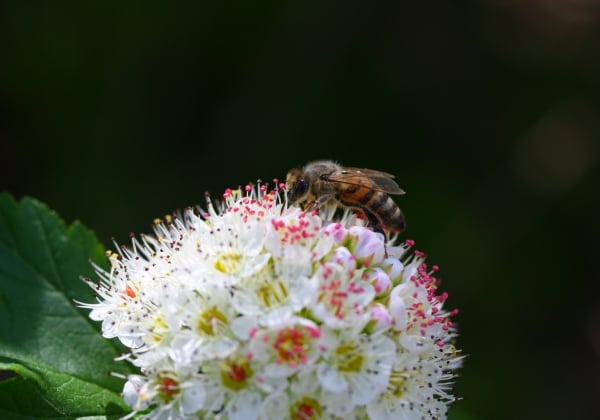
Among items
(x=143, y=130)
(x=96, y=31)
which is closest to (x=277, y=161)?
(x=143, y=130)

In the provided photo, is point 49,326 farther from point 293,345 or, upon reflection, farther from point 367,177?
point 367,177

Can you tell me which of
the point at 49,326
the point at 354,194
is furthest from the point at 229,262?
the point at 49,326

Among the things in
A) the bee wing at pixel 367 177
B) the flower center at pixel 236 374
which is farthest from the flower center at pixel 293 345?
the bee wing at pixel 367 177

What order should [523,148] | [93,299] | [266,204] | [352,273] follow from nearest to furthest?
[352,273] < [266,204] < [93,299] < [523,148]

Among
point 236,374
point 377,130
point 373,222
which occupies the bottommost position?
point 236,374

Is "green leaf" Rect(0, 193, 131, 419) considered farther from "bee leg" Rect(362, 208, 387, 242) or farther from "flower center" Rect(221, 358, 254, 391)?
"bee leg" Rect(362, 208, 387, 242)

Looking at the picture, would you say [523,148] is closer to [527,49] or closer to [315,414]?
[527,49]

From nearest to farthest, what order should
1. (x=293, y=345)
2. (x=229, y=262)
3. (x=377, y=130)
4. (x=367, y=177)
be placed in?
1. (x=293, y=345)
2. (x=229, y=262)
3. (x=367, y=177)
4. (x=377, y=130)
